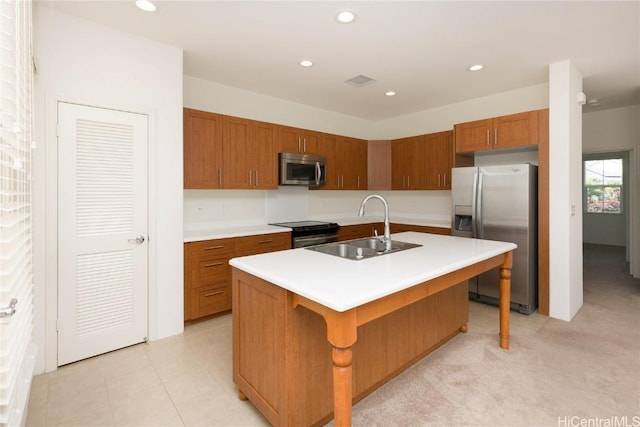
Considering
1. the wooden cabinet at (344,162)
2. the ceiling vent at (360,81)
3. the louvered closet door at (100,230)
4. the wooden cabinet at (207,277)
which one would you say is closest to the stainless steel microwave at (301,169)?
the wooden cabinet at (344,162)

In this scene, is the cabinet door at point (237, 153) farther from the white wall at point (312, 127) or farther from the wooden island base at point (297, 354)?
the wooden island base at point (297, 354)

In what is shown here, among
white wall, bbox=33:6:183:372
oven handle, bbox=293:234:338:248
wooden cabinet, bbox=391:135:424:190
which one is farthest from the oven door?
wooden cabinet, bbox=391:135:424:190

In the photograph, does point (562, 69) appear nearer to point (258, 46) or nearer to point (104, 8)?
point (258, 46)

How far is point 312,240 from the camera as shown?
4160 millimetres

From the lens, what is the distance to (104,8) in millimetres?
2342

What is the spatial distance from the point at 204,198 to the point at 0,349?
3010mm

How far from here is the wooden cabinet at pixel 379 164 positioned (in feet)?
17.5

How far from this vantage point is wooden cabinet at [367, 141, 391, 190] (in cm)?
532

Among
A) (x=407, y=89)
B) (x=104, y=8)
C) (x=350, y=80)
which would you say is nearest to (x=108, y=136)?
(x=104, y=8)

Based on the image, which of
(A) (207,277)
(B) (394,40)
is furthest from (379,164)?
(A) (207,277)

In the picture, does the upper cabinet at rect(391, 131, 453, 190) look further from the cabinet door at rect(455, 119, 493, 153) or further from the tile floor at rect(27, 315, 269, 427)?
the tile floor at rect(27, 315, 269, 427)

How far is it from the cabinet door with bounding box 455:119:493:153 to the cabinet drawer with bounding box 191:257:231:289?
10.7ft

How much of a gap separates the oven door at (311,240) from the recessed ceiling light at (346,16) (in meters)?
2.41

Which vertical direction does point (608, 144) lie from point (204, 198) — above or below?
above
